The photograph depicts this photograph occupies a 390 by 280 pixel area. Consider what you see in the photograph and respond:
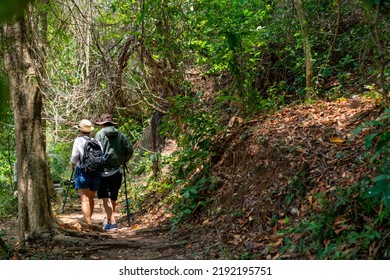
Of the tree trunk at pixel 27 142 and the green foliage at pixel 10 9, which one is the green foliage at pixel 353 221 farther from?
the tree trunk at pixel 27 142

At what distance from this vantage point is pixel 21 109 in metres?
6.53

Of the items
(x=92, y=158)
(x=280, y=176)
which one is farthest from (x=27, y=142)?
(x=280, y=176)

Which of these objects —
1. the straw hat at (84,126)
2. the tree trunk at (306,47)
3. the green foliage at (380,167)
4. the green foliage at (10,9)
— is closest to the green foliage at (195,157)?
the straw hat at (84,126)

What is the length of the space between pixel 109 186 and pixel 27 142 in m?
2.19

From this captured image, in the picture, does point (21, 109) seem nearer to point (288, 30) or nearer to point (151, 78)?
point (151, 78)

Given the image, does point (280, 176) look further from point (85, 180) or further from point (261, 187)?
point (85, 180)

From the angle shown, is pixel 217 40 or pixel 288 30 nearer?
pixel 217 40

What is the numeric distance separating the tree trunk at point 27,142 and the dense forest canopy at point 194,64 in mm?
43

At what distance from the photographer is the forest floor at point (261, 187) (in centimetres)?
545

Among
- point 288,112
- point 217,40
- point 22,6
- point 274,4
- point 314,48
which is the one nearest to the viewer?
point 22,6

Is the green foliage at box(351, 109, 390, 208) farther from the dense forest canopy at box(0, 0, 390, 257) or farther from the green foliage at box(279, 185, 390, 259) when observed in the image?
the dense forest canopy at box(0, 0, 390, 257)

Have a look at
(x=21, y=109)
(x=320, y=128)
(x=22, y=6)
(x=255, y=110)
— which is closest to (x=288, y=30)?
(x=255, y=110)

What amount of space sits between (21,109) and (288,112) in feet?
13.5

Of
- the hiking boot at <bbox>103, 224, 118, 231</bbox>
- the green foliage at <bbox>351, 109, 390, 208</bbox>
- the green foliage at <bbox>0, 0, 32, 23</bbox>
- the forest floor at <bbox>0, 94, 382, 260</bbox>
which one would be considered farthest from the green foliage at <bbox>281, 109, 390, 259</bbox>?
the hiking boot at <bbox>103, 224, 118, 231</bbox>
